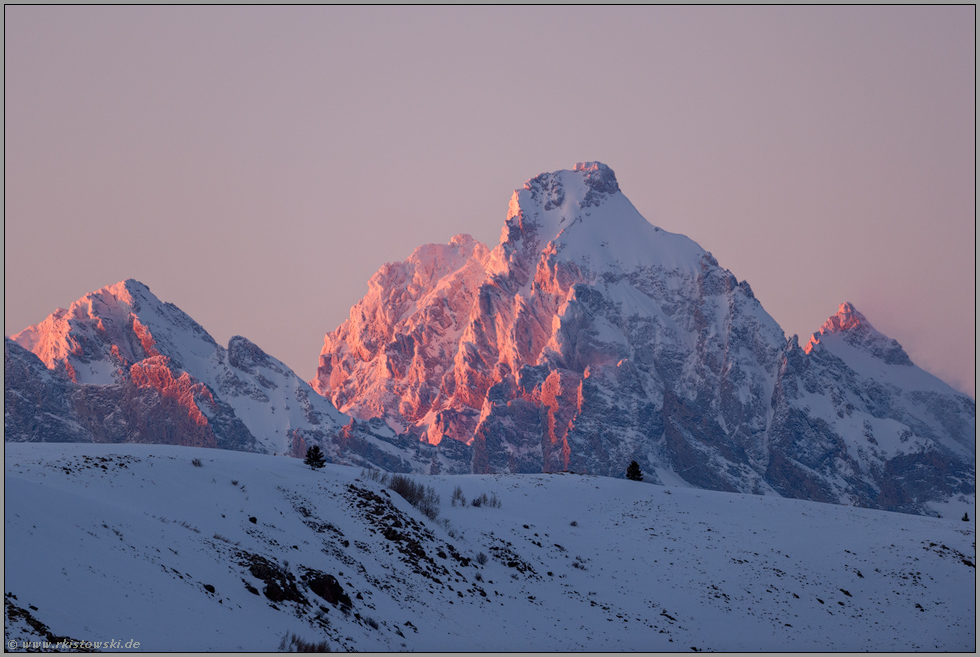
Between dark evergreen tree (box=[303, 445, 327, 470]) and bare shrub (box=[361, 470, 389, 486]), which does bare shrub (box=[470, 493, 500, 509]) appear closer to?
bare shrub (box=[361, 470, 389, 486])

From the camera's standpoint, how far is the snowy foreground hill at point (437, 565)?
1394 inches

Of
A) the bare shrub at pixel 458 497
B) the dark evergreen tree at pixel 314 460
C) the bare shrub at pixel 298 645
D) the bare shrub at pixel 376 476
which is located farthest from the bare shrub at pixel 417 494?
the bare shrub at pixel 298 645

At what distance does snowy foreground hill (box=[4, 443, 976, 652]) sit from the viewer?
35406 mm

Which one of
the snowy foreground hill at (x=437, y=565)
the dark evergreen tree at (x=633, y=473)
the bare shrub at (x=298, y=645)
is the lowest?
the bare shrub at (x=298, y=645)

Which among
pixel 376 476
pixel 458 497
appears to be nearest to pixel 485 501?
pixel 458 497

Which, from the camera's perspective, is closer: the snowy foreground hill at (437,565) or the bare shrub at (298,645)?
the snowy foreground hill at (437,565)

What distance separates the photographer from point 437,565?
50906 mm

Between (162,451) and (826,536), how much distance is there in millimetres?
41095

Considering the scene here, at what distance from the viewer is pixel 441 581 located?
4919 cm

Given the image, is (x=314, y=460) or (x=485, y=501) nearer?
(x=314, y=460)

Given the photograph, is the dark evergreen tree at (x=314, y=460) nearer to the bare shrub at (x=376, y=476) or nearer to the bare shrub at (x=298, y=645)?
the bare shrub at (x=376, y=476)

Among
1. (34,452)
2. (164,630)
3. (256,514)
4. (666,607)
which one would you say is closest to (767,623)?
(666,607)

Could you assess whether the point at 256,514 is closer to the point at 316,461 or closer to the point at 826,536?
the point at 316,461

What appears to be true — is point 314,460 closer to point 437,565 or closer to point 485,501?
point 485,501
